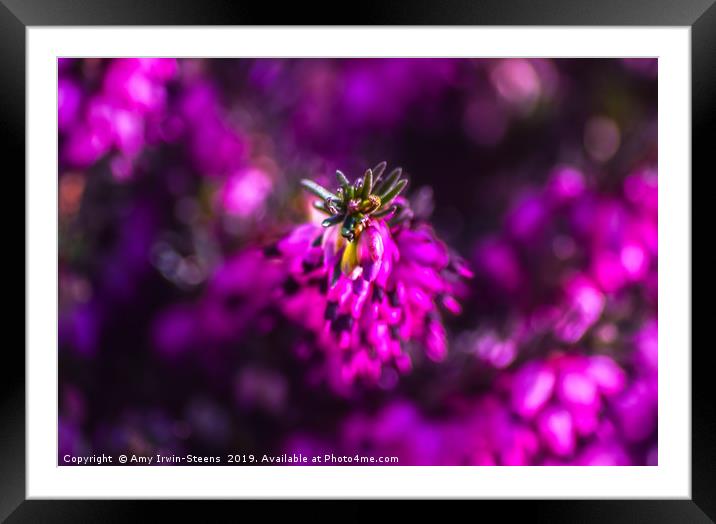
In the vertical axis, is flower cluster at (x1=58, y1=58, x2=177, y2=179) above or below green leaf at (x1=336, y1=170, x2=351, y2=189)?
above

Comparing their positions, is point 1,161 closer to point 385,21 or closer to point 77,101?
point 77,101

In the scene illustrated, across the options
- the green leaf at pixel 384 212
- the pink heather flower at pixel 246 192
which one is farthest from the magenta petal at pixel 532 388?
the pink heather flower at pixel 246 192

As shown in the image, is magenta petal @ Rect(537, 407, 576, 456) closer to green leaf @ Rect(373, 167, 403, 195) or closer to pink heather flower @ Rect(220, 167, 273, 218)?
green leaf @ Rect(373, 167, 403, 195)

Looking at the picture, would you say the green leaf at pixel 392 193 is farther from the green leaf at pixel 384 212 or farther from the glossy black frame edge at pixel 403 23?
the glossy black frame edge at pixel 403 23

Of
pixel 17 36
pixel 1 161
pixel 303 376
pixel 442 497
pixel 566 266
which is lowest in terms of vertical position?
pixel 442 497

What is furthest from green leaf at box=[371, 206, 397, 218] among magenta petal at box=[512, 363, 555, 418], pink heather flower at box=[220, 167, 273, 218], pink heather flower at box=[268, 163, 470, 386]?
magenta petal at box=[512, 363, 555, 418]

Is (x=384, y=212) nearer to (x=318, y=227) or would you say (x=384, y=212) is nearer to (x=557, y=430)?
(x=318, y=227)

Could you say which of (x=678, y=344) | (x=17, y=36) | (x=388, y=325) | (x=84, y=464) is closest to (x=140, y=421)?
(x=84, y=464)
